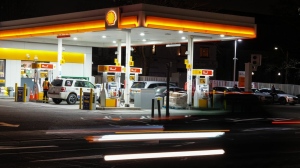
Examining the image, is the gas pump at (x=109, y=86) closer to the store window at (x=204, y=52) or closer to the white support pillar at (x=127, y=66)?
the white support pillar at (x=127, y=66)

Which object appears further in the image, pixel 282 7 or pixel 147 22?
pixel 282 7

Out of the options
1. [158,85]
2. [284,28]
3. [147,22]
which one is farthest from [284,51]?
[147,22]

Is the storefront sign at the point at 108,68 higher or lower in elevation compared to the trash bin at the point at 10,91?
higher

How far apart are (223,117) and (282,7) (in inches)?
1644

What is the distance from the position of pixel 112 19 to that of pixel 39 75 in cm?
1056

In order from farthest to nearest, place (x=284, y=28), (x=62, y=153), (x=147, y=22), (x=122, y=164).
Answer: (x=284, y=28), (x=147, y=22), (x=62, y=153), (x=122, y=164)

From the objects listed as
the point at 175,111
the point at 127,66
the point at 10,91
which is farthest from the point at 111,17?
the point at 10,91

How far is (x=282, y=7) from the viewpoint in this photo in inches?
2628

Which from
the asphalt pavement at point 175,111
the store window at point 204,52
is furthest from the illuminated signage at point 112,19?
the store window at point 204,52

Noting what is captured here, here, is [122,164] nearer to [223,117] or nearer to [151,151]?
[151,151]

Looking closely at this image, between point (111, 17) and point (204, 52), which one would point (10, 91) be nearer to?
point (111, 17)

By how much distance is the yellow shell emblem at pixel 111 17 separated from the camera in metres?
29.8

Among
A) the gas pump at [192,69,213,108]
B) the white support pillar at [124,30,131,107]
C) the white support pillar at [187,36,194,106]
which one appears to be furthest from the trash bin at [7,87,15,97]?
the gas pump at [192,69,213,108]

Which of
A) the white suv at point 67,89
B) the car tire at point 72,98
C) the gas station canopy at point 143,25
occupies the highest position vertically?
the gas station canopy at point 143,25
